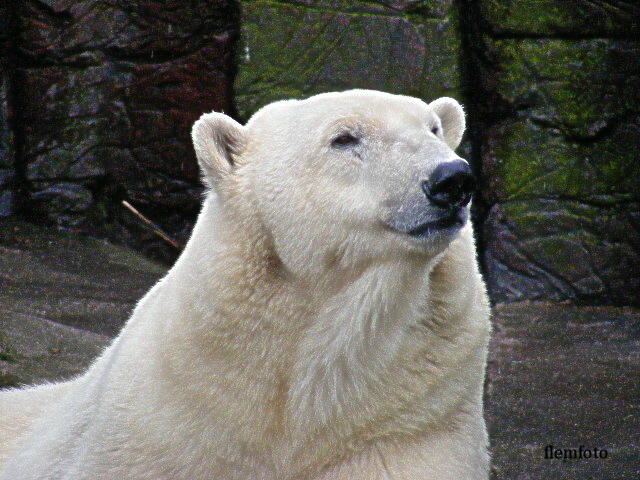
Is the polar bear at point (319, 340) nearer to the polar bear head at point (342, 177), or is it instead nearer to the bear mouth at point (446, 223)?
the polar bear head at point (342, 177)

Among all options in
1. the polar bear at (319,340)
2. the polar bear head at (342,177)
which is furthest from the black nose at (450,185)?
the polar bear at (319,340)

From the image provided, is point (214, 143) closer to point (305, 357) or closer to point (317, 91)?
point (305, 357)

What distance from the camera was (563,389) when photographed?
5270mm

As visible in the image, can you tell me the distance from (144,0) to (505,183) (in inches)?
125

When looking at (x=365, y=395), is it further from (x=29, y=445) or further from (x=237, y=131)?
(x=29, y=445)

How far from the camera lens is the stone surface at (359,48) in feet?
23.6

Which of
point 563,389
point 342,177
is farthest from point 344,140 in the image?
point 563,389

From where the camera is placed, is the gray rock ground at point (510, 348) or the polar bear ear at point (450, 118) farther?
the gray rock ground at point (510, 348)

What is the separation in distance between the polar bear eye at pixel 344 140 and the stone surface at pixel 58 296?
8.65 feet

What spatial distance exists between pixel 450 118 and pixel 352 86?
4337 mm

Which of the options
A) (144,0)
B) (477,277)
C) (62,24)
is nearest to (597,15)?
(144,0)

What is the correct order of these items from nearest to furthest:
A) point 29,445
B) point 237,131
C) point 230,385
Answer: point 230,385
point 237,131
point 29,445

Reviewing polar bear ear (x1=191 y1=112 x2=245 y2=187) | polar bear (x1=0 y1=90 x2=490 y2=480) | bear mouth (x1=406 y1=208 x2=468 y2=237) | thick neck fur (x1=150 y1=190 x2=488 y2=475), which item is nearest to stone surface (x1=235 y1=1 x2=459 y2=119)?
polar bear ear (x1=191 y1=112 x2=245 y2=187)

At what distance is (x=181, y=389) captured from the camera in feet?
8.42
